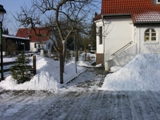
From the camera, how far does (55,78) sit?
454 inches

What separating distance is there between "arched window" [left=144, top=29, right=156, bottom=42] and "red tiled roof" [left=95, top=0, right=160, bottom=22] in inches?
60.7

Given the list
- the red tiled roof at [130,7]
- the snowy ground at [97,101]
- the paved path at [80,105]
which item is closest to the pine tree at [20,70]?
the snowy ground at [97,101]

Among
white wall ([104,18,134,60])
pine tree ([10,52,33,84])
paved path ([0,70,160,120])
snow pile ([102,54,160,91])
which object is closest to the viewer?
paved path ([0,70,160,120])

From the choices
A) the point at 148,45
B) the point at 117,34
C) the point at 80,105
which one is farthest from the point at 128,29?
the point at 80,105

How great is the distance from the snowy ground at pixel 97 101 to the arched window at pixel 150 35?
24.8ft

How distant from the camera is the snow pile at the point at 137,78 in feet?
33.6

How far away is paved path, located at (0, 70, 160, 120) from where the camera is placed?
20.9 feet

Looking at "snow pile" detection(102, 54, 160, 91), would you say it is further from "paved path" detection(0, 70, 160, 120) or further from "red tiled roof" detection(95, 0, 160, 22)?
"red tiled roof" detection(95, 0, 160, 22)

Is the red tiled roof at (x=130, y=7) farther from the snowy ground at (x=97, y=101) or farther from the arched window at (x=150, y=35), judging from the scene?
the snowy ground at (x=97, y=101)

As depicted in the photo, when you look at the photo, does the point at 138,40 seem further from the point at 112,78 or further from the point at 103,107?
the point at 103,107

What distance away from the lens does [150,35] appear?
1941cm

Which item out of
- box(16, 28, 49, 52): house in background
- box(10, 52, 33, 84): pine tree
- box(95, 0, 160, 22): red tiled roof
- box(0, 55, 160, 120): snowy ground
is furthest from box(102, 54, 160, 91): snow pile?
box(95, 0, 160, 22): red tiled roof

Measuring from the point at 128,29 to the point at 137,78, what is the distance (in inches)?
430

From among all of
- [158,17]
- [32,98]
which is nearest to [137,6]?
[158,17]
